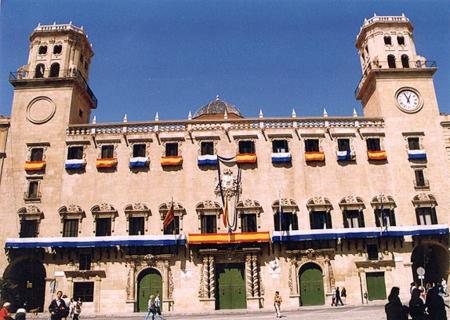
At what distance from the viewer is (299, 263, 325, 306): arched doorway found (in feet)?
135

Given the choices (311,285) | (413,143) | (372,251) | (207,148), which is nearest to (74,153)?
(207,148)

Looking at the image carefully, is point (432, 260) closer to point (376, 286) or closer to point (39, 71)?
point (376, 286)

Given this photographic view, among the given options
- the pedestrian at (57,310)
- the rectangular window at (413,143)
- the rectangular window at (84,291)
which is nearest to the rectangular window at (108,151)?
the rectangular window at (84,291)

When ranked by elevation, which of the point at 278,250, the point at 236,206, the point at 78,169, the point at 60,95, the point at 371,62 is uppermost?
the point at 371,62

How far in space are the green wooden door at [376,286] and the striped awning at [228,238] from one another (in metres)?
10.4

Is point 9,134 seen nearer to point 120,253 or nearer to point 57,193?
point 57,193

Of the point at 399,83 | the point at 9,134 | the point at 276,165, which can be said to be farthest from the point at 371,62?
the point at 9,134

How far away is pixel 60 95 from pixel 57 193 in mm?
10737

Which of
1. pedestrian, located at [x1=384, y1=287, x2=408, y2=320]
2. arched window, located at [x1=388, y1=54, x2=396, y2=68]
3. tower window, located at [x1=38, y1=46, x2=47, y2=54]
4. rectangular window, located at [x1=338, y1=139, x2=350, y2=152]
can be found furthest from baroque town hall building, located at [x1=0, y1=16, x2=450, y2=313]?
pedestrian, located at [x1=384, y1=287, x2=408, y2=320]

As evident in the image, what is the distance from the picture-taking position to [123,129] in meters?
45.7

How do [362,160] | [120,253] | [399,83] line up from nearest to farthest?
[120,253] → [362,160] → [399,83]

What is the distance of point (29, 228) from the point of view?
42.7 meters

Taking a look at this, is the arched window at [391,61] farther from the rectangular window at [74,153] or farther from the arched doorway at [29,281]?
the arched doorway at [29,281]

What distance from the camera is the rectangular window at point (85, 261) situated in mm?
41809
